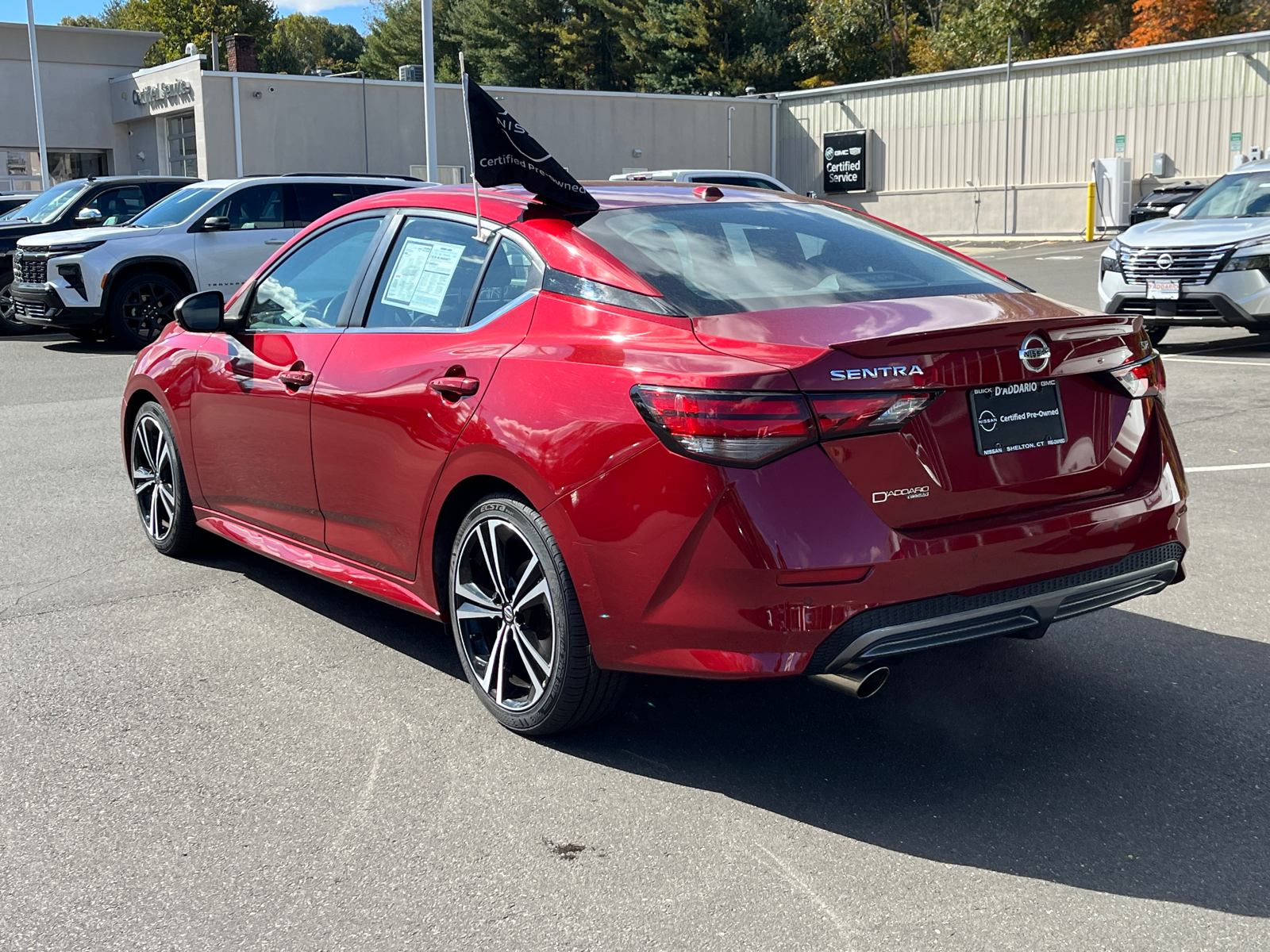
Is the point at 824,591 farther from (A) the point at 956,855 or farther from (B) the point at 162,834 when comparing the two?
(B) the point at 162,834

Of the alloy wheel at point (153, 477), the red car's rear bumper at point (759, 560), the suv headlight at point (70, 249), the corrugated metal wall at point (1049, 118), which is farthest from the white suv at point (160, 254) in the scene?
the corrugated metal wall at point (1049, 118)

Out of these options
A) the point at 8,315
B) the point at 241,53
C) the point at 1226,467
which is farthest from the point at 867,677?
the point at 241,53

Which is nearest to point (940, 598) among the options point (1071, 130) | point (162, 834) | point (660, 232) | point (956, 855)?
point (956, 855)

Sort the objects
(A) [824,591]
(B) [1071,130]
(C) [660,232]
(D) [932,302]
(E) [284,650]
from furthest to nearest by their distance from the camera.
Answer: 1. (B) [1071,130]
2. (E) [284,650]
3. (C) [660,232]
4. (D) [932,302]
5. (A) [824,591]

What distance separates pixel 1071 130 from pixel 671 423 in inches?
1486

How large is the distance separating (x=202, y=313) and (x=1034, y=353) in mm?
3274

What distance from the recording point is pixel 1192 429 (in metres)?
8.82

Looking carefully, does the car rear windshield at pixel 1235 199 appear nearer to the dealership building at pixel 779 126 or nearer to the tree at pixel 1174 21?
the dealership building at pixel 779 126

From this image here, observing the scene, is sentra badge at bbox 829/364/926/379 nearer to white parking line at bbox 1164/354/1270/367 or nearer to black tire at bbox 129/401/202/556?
black tire at bbox 129/401/202/556

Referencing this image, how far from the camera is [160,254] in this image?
14.8m

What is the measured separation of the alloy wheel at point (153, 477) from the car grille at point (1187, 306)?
8.93m

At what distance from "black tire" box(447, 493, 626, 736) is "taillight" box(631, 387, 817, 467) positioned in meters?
0.62

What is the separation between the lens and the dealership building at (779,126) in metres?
34.4

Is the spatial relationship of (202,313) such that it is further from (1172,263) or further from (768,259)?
(1172,263)
